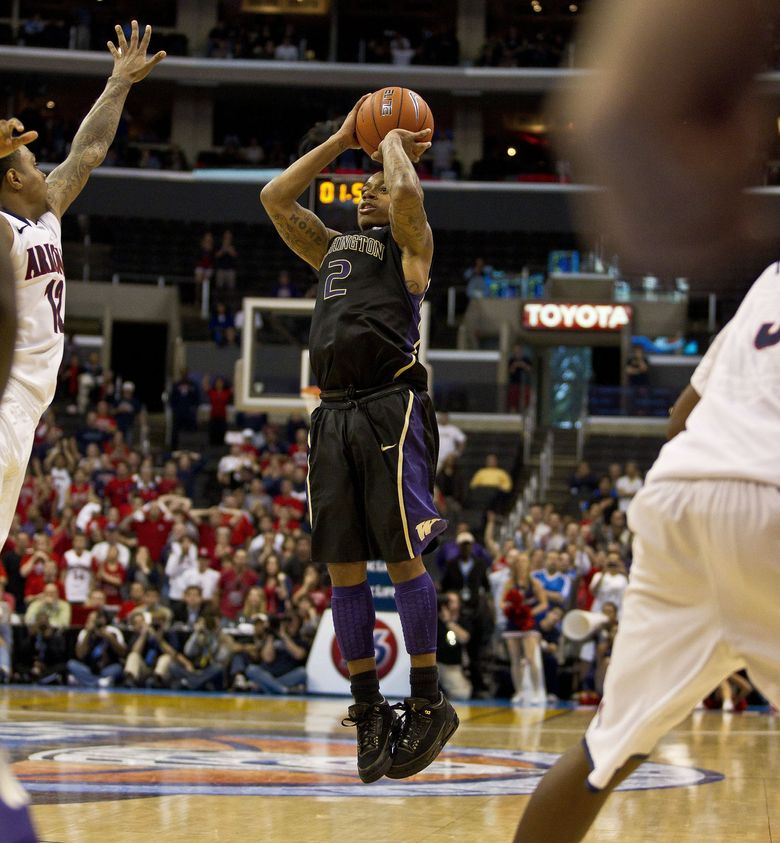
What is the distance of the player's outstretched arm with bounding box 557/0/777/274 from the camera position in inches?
68.7

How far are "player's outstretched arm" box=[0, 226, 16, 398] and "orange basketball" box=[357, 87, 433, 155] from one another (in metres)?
3.20

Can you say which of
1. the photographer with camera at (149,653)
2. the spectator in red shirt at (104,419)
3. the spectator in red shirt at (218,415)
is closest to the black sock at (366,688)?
the photographer with camera at (149,653)

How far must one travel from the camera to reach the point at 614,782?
9.97 ft

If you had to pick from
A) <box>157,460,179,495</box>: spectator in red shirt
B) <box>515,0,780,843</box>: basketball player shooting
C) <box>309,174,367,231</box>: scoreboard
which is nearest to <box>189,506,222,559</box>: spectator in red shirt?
<box>157,460,179,495</box>: spectator in red shirt

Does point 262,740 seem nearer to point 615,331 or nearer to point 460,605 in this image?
point 460,605

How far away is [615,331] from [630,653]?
26.6m

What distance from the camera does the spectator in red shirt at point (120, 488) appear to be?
20.0 metres

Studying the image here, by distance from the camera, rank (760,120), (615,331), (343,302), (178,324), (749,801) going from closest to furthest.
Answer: (760,120) → (343,302) → (749,801) → (615,331) → (178,324)

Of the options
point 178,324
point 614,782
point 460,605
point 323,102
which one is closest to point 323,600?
point 460,605

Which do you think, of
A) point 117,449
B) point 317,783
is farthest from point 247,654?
point 317,783

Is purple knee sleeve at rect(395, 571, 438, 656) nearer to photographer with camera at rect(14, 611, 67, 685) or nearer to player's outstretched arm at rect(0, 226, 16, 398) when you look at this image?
player's outstretched arm at rect(0, 226, 16, 398)

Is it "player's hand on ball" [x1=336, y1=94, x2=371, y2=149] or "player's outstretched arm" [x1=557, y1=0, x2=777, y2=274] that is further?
"player's hand on ball" [x1=336, y1=94, x2=371, y2=149]

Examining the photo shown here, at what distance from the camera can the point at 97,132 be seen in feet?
20.1

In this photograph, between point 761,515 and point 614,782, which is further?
point 614,782
